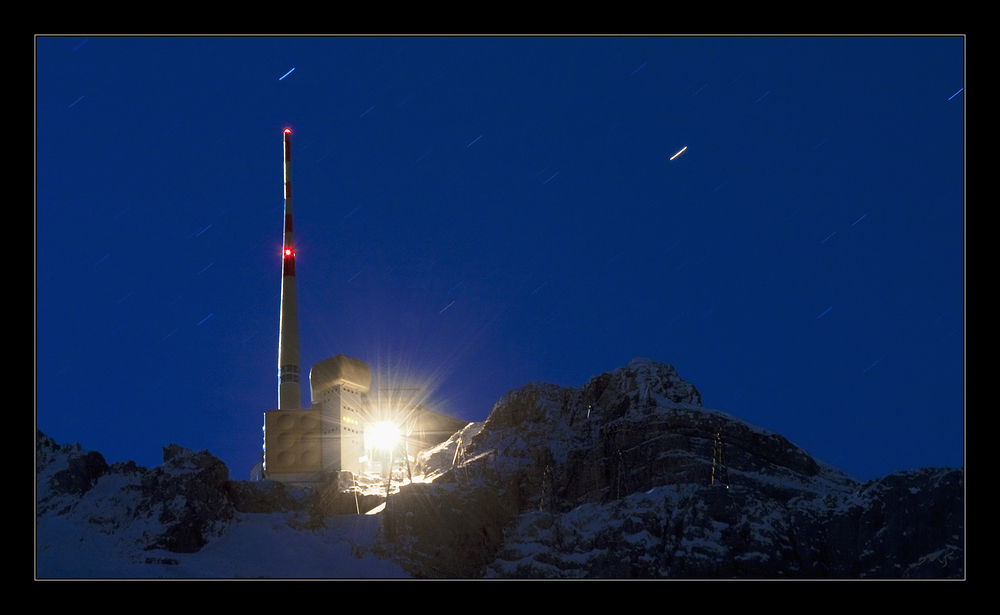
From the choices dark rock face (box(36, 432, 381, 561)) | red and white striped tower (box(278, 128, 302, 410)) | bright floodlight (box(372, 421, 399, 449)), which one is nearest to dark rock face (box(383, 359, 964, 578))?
dark rock face (box(36, 432, 381, 561))

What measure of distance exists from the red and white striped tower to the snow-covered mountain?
26911 mm

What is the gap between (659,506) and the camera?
325 feet

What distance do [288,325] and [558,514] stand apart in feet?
204

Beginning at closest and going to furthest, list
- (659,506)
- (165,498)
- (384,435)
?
1. (659,506)
2. (165,498)
3. (384,435)

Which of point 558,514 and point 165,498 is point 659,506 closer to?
point 558,514

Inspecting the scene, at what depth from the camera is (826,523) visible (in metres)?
95.7

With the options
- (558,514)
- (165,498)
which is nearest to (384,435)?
(558,514)

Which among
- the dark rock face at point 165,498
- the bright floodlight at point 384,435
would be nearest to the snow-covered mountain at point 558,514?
the dark rock face at point 165,498

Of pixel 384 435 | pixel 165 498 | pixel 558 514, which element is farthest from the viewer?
pixel 384 435

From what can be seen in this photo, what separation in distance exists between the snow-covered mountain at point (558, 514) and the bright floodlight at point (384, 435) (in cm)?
2420

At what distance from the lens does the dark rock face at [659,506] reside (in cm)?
9162

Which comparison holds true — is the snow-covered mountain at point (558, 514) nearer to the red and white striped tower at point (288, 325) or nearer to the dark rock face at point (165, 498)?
the dark rock face at point (165, 498)

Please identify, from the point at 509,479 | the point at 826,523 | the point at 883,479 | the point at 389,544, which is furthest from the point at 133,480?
the point at 883,479

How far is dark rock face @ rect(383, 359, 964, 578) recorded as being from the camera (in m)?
91.6
